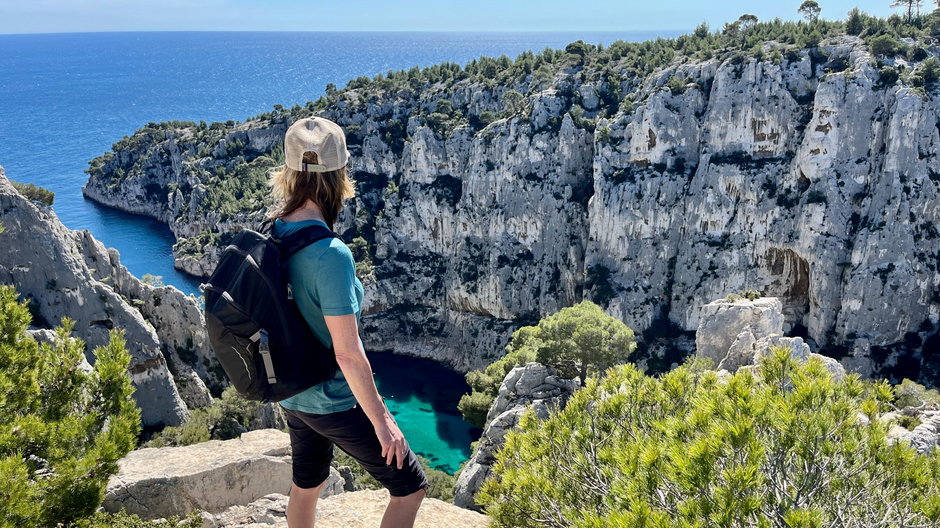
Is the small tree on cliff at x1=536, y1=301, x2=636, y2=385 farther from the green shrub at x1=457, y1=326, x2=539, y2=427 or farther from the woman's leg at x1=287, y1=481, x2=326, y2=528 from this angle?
the woman's leg at x1=287, y1=481, x2=326, y2=528

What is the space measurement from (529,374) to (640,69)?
38470mm

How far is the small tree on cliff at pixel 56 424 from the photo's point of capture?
698 centimetres

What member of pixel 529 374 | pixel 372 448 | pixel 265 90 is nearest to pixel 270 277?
pixel 372 448

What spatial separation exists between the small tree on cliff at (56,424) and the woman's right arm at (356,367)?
4790 mm

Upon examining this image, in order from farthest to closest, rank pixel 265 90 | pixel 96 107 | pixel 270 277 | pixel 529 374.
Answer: pixel 265 90 → pixel 96 107 → pixel 529 374 → pixel 270 277

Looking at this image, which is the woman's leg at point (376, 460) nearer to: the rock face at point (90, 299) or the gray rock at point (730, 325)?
the rock face at point (90, 299)

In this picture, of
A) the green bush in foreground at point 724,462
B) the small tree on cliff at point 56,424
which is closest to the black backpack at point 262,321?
the green bush in foreground at point 724,462

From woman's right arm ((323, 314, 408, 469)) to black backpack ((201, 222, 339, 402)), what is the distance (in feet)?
0.80

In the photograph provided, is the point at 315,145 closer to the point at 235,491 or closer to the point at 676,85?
the point at 235,491

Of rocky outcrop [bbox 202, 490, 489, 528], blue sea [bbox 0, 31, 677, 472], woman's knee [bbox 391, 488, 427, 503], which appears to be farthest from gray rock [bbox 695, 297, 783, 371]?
woman's knee [bbox 391, 488, 427, 503]

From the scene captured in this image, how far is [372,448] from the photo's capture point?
4742 millimetres

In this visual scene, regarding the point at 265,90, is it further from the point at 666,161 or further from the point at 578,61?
the point at 666,161

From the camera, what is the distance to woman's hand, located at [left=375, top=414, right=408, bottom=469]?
4.44m

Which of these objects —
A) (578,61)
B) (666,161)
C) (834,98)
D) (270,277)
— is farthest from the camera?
(578,61)
